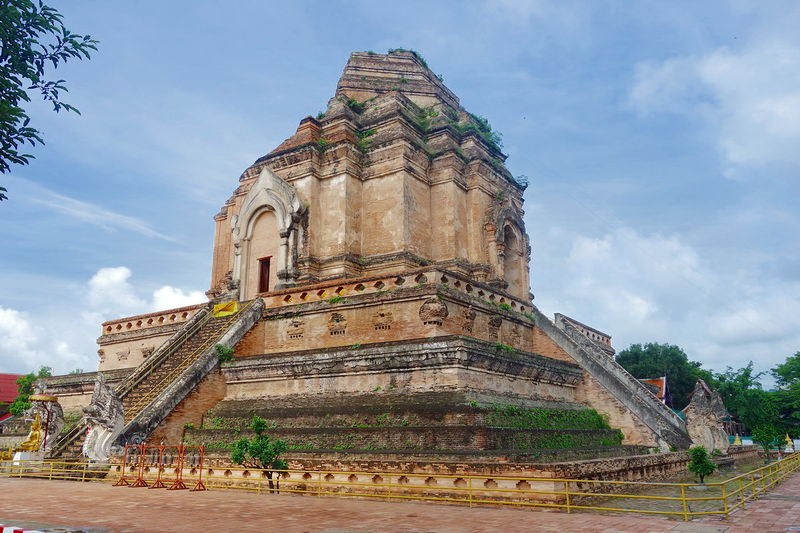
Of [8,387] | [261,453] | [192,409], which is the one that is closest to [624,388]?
[261,453]

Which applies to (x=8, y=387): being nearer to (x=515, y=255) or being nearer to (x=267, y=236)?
(x=267, y=236)

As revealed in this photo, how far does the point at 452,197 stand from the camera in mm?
22781

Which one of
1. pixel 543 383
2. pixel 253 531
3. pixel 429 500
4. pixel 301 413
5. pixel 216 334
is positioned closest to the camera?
pixel 253 531

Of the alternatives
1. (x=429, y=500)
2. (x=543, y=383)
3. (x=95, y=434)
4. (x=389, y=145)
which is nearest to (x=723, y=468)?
(x=543, y=383)

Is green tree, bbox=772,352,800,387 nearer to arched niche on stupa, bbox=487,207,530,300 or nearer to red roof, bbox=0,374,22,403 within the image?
arched niche on stupa, bbox=487,207,530,300

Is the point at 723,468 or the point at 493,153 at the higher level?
the point at 493,153

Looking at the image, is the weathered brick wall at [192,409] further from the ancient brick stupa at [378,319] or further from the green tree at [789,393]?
the green tree at [789,393]

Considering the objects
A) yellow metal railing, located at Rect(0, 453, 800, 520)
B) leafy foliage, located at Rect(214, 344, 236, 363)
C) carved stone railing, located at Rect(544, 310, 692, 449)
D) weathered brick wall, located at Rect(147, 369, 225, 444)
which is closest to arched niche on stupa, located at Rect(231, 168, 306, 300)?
leafy foliage, located at Rect(214, 344, 236, 363)

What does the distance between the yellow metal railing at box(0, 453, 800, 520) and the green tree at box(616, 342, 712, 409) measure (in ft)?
112

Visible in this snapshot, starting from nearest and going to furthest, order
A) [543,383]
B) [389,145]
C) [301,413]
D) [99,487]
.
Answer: [99,487] < [301,413] < [543,383] < [389,145]

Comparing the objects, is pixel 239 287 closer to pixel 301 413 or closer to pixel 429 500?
pixel 301 413

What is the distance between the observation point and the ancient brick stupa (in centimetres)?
1356

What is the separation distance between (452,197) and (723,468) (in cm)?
1180

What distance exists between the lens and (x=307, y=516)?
30.4ft
